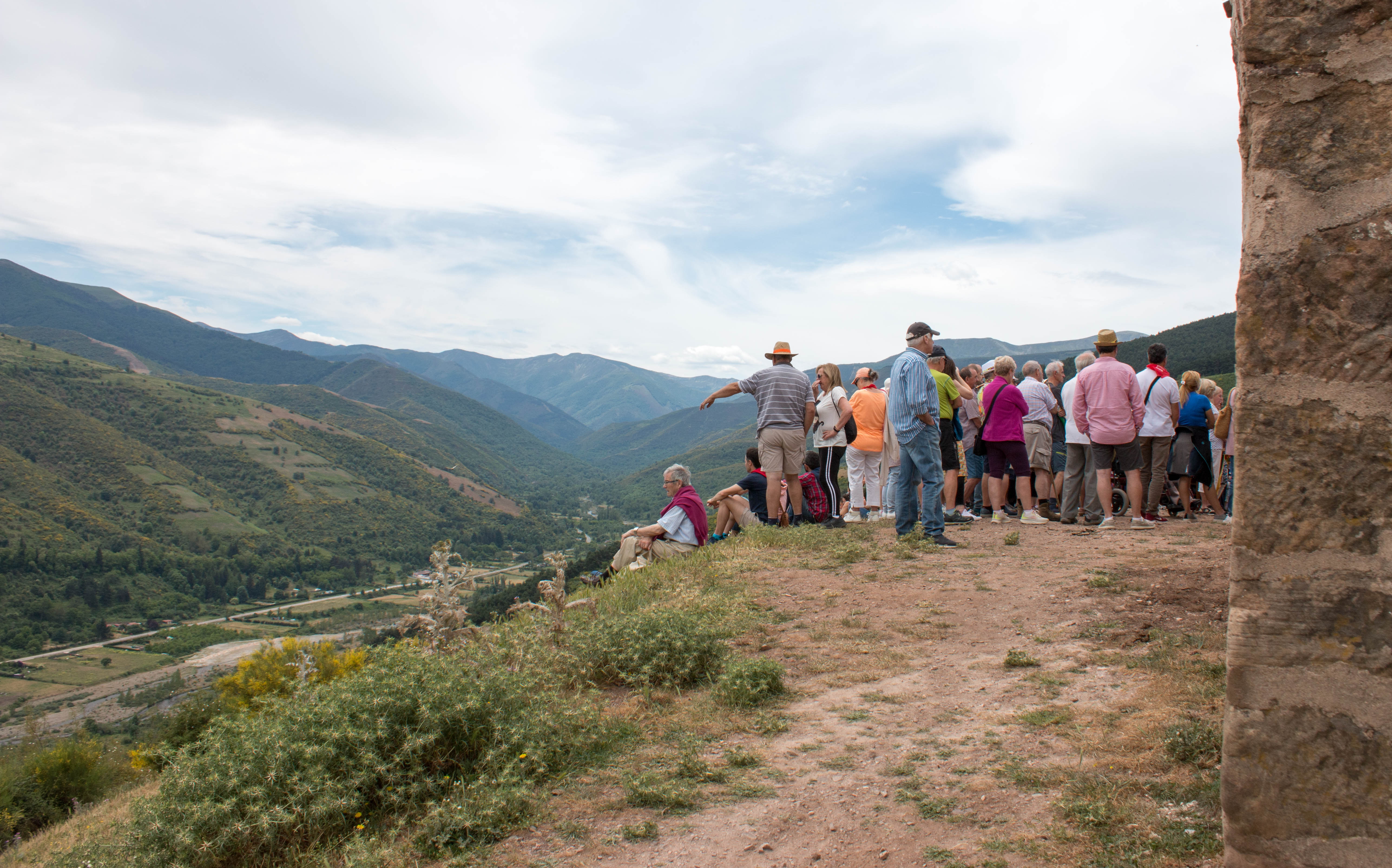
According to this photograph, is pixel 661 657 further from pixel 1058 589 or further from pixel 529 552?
pixel 529 552

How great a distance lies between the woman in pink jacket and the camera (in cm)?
963

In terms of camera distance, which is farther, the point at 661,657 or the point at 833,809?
the point at 661,657

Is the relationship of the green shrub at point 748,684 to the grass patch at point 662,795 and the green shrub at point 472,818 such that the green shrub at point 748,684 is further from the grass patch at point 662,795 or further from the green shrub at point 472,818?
the green shrub at point 472,818

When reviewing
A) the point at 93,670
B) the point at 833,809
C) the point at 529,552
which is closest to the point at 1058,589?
the point at 833,809

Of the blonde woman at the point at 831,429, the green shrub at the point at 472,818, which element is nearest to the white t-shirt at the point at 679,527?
the blonde woman at the point at 831,429

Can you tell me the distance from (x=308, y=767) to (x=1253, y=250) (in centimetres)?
424

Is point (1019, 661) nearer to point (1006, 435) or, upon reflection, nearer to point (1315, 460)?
point (1315, 460)

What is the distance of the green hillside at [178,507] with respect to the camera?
105 m

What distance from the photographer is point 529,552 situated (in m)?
153

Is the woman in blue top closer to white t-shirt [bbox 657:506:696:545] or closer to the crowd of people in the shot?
the crowd of people

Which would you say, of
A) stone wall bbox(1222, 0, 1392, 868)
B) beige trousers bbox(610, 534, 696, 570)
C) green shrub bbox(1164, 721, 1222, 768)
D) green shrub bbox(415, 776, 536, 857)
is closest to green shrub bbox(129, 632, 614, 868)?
green shrub bbox(415, 776, 536, 857)

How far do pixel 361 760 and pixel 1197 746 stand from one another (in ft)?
12.4

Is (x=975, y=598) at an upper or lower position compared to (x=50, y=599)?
upper

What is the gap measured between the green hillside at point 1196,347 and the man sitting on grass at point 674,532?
2521 centimetres
